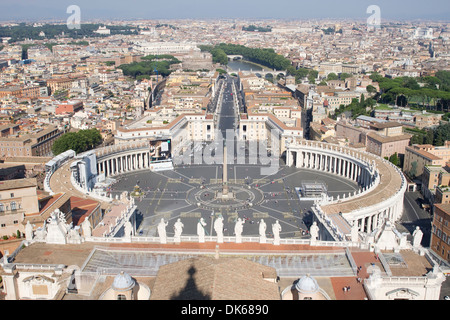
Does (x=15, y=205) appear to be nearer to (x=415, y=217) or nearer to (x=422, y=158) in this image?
(x=415, y=217)

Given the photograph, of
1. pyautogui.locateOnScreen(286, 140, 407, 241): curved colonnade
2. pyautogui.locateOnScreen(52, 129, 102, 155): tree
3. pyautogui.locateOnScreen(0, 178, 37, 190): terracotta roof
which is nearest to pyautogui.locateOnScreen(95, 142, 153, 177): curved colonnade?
pyautogui.locateOnScreen(52, 129, 102, 155): tree

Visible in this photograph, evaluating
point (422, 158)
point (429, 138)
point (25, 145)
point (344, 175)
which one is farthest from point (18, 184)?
point (429, 138)

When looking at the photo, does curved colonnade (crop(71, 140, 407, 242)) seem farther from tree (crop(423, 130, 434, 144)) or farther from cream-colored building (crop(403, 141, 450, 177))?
tree (crop(423, 130, 434, 144))

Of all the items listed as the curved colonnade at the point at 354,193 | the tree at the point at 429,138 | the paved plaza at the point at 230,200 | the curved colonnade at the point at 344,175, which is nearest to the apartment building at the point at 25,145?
the curved colonnade at the point at 344,175
